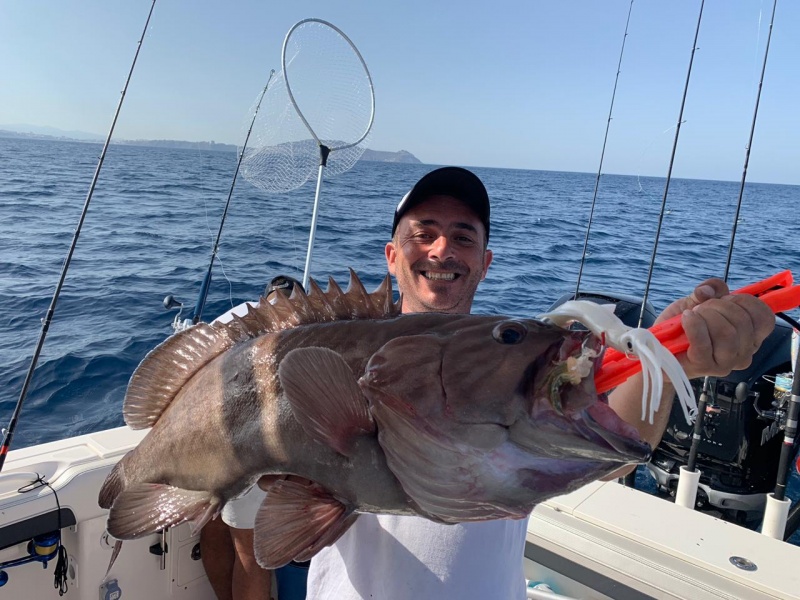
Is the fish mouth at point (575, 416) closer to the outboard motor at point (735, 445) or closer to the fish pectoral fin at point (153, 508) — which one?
the fish pectoral fin at point (153, 508)

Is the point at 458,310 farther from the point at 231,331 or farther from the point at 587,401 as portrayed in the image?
the point at 587,401

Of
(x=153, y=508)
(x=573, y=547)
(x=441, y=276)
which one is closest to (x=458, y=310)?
(x=441, y=276)

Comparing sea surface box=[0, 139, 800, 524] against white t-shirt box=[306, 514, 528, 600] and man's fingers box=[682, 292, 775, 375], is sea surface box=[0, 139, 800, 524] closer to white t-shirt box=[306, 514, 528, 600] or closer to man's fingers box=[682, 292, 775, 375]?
white t-shirt box=[306, 514, 528, 600]

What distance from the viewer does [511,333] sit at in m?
1.31

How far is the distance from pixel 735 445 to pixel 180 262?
443 inches

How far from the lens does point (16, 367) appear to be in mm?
7312

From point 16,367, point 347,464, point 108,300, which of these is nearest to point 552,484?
point 347,464

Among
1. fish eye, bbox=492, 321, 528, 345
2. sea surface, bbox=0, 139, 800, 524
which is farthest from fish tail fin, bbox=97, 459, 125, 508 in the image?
sea surface, bbox=0, 139, 800, 524

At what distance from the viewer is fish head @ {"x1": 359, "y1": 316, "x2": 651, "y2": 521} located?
1.20 metres

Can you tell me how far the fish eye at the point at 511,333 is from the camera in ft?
4.29

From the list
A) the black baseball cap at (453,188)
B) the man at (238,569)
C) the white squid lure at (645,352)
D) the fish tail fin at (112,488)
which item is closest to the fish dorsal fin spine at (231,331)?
the fish tail fin at (112,488)

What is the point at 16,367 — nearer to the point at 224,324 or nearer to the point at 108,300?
the point at 108,300

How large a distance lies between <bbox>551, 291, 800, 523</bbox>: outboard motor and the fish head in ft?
13.4

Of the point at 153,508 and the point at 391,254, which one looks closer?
the point at 153,508
